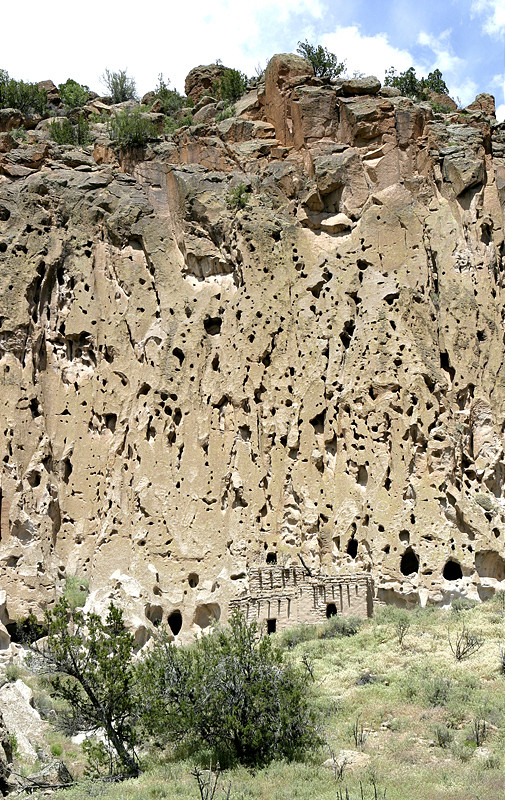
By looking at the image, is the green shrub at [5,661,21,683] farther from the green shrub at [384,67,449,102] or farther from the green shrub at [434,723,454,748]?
the green shrub at [384,67,449,102]

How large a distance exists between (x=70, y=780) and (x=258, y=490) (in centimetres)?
1298

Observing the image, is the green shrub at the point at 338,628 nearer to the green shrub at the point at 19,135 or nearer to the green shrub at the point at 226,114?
the green shrub at the point at 226,114

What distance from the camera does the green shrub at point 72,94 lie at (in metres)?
42.8

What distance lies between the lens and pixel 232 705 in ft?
58.4

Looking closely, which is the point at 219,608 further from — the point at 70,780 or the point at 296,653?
the point at 70,780

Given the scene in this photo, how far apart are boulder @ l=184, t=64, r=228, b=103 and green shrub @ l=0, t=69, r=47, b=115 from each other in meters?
6.12

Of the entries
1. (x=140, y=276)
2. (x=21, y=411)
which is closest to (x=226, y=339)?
(x=140, y=276)

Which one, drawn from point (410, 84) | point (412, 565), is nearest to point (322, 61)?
point (410, 84)

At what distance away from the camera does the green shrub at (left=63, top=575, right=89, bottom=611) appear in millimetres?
28578

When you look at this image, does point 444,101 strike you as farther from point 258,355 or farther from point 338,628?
point 338,628

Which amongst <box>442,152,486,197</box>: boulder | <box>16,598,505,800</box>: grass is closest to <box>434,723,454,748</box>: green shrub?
<box>16,598,505,800</box>: grass

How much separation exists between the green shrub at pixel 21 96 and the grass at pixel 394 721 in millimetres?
25863

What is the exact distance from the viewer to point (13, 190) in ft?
111

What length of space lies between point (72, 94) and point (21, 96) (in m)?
2.46
